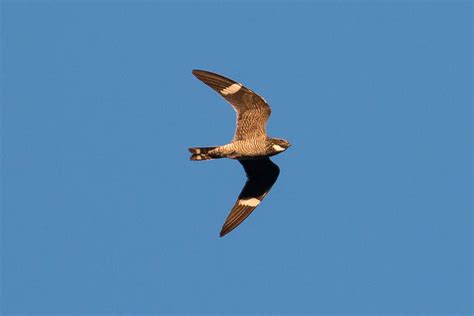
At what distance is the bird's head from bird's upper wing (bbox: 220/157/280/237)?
69cm

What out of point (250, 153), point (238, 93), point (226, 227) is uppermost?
point (238, 93)

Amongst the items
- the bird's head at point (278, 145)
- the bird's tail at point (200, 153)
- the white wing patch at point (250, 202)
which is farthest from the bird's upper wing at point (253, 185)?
the bird's tail at point (200, 153)

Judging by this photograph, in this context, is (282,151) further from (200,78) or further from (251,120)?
(200,78)

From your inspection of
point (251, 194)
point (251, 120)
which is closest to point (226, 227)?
point (251, 194)

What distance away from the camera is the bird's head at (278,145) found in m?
14.8

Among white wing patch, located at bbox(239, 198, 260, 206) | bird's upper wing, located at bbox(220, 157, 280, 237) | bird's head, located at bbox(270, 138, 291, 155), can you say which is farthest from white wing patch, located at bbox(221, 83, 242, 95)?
white wing patch, located at bbox(239, 198, 260, 206)

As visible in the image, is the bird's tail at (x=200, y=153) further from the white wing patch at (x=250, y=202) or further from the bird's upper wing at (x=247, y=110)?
the white wing patch at (x=250, y=202)

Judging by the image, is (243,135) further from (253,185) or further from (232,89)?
(253,185)

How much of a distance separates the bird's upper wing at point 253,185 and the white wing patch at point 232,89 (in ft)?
4.55

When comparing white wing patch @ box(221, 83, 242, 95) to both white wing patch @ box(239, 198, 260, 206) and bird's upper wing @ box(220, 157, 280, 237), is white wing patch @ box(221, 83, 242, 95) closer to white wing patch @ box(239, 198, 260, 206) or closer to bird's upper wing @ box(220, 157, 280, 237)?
bird's upper wing @ box(220, 157, 280, 237)

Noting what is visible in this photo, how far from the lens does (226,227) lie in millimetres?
15414

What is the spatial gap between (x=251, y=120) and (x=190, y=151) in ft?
4.14

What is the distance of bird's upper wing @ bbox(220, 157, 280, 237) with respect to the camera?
614 inches

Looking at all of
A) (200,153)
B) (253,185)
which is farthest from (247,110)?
(253,185)
